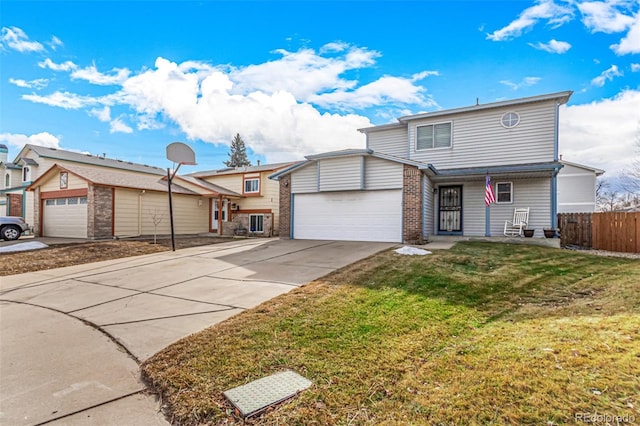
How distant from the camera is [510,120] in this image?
13.5m

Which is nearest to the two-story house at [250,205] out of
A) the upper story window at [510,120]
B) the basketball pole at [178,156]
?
the basketball pole at [178,156]

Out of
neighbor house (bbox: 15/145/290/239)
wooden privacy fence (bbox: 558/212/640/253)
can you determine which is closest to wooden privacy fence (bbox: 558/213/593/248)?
wooden privacy fence (bbox: 558/212/640/253)

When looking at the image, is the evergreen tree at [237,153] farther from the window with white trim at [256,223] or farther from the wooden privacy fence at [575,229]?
the wooden privacy fence at [575,229]

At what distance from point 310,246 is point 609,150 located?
77.9 feet

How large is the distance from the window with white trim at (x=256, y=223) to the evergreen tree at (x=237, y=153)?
3331cm

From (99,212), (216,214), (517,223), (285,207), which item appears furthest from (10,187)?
(517,223)

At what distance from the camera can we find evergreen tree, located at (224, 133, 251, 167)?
5259 centimetres

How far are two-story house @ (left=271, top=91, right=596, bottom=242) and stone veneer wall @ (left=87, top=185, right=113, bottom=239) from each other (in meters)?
8.73

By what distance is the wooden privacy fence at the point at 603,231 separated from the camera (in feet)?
34.2

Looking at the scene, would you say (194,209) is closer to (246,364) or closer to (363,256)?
(363,256)

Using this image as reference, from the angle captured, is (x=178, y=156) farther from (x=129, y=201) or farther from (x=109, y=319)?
(x=109, y=319)

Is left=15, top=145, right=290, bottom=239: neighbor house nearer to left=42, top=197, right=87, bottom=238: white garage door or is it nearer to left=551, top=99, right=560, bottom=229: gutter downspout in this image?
left=42, top=197, right=87, bottom=238: white garage door

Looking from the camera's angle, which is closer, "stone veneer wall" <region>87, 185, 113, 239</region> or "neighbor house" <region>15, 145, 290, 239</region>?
"stone veneer wall" <region>87, 185, 113, 239</region>

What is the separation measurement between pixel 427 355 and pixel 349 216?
10.1 metres
